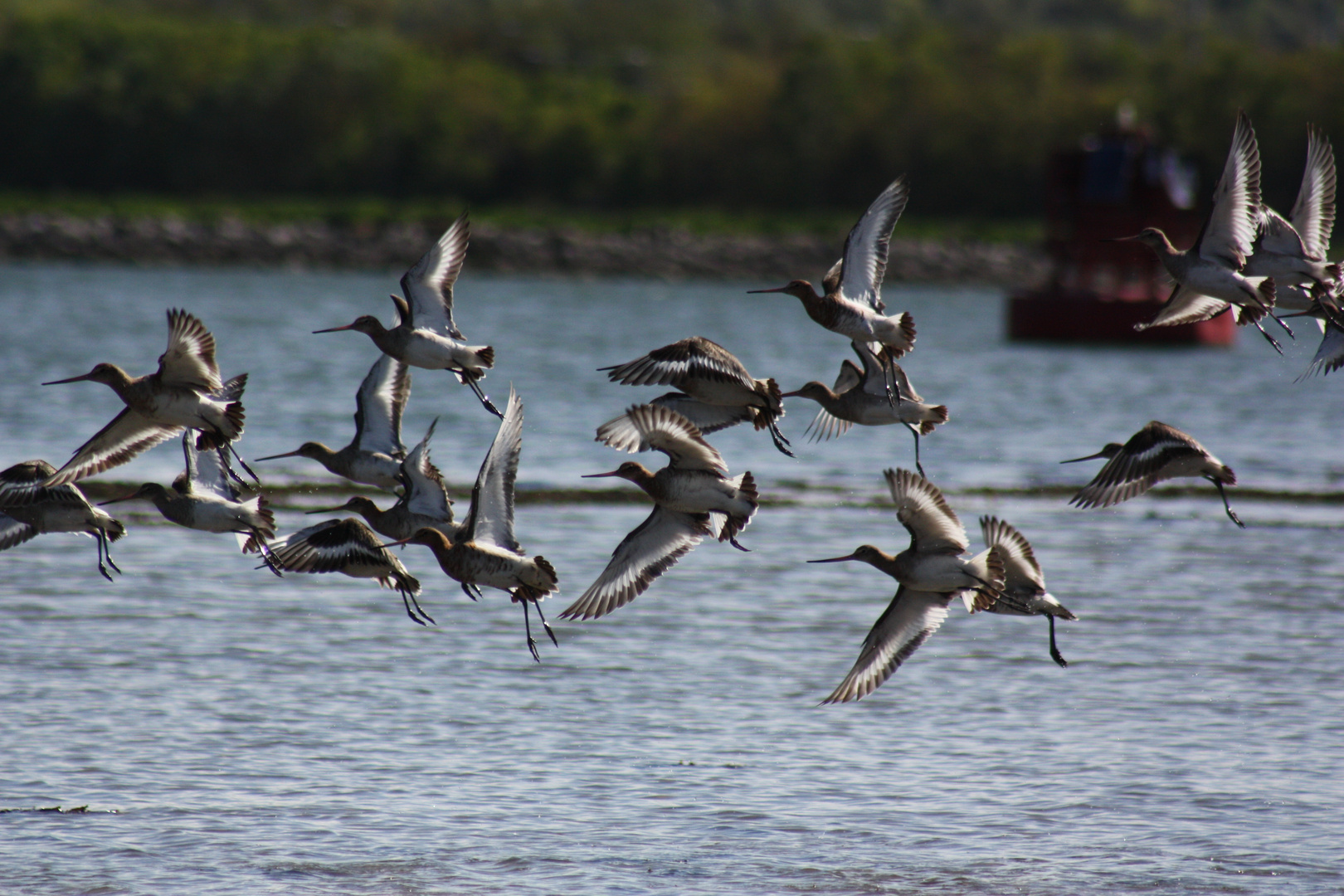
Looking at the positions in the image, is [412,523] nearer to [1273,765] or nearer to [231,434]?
[231,434]

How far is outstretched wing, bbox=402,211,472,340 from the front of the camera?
982 cm

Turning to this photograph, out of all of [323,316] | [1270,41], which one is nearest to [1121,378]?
[323,316]

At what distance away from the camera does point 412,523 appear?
9711mm

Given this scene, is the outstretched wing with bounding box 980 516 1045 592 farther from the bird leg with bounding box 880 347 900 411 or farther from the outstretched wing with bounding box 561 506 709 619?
the outstretched wing with bounding box 561 506 709 619

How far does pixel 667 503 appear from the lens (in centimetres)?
913

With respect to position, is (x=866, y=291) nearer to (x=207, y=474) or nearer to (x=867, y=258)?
(x=867, y=258)

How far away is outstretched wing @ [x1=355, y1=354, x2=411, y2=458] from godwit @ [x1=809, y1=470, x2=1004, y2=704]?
259 centimetres

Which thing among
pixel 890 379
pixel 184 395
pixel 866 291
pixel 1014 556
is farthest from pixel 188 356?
pixel 1014 556

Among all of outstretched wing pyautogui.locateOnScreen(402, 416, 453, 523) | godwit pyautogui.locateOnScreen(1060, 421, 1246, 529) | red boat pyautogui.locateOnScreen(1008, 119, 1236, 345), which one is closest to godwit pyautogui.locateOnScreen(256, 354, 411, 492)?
outstretched wing pyautogui.locateOnScreen(402, 416, 453, 523)

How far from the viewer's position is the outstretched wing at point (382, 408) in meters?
10.3

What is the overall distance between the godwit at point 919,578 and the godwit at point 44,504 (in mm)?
3827

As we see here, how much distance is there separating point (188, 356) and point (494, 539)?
5.61 ft

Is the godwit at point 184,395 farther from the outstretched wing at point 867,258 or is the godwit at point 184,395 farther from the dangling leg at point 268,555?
the outstretched wing at point 867,258

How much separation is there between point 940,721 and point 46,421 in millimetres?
17236
